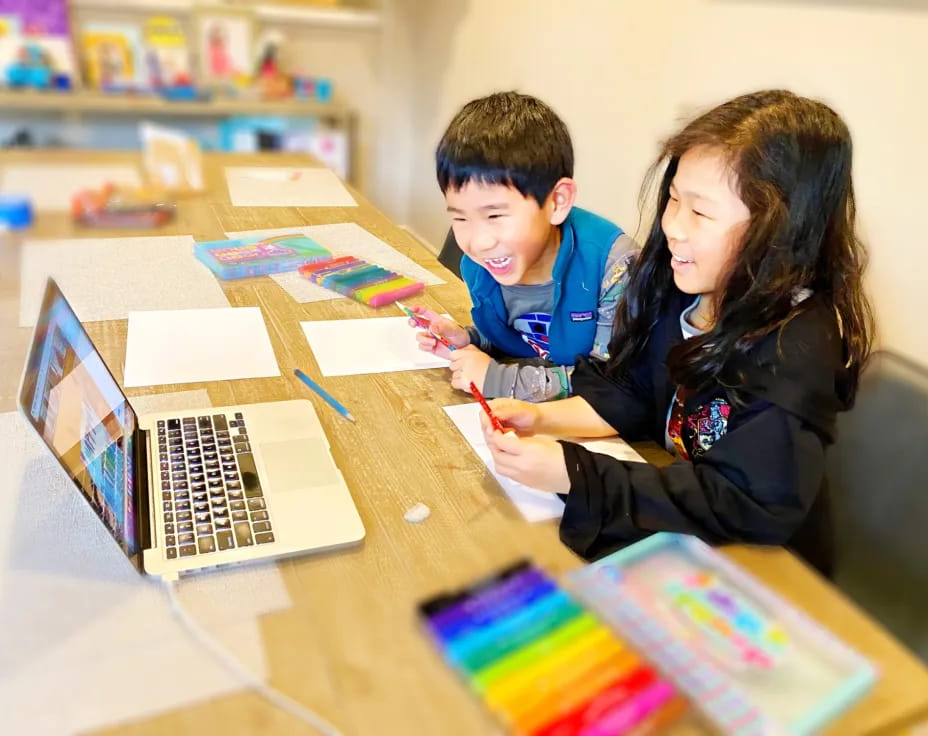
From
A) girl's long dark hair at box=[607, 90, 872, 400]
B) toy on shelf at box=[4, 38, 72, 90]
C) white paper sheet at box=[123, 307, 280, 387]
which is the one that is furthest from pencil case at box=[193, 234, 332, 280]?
toy on shelf at box=[4, 38, 72, 90]

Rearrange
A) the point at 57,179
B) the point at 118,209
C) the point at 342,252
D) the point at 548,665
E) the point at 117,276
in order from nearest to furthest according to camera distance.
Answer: the point at 548,665
the point at 117,276
the point at 342,252
the point at 118,209
the point at 57,179

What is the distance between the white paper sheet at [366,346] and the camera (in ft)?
3.56

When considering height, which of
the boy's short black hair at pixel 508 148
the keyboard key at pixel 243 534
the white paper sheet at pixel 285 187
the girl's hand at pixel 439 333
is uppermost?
the boy's short black hair at pixel 508 148

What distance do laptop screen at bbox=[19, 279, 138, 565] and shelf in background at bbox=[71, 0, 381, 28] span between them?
271 centimetres

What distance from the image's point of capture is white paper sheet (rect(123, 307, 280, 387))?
3.34 ft

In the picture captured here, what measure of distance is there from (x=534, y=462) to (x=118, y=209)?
1.31m

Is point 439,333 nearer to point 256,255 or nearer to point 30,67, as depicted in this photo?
point 256,255

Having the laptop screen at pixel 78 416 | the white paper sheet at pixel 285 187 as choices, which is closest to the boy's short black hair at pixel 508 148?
the laptop screen at pixel 78 416

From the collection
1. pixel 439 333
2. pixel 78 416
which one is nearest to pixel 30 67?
pixel 439 333

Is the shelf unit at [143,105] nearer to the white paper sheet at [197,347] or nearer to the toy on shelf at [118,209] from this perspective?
the toy on shelf at [118,209]

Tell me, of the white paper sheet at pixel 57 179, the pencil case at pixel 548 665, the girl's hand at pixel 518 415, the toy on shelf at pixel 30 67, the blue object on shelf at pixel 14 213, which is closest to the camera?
the pencil case at pixel 548 665

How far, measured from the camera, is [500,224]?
105 centimetres

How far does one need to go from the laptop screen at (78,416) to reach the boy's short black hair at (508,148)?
53cm

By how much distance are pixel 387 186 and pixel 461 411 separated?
9.79 feet
